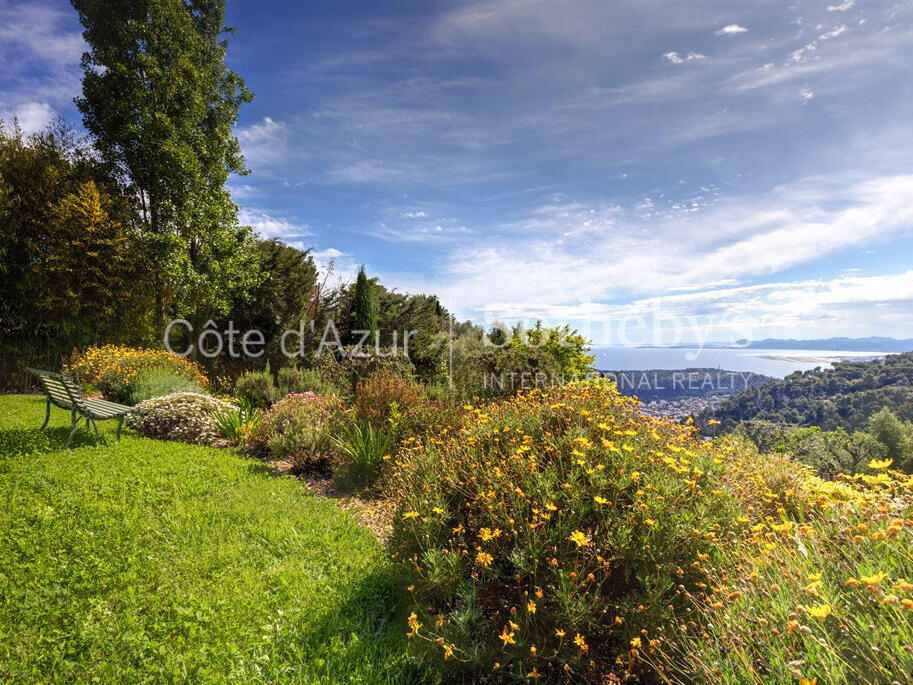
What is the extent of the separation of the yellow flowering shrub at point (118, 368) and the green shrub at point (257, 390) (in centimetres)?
160

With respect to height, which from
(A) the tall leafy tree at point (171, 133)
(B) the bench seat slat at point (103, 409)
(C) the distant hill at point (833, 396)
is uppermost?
(A) the tall leafy tree at point (171, 133)

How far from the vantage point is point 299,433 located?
6.65 m

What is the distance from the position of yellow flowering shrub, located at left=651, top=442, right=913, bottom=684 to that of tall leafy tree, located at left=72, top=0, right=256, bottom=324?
15.7 meters

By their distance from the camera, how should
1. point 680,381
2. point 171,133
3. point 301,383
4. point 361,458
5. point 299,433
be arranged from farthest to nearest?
point 680,381 → point 171,133 → point 301,383 → point 299,433 → point 361,458

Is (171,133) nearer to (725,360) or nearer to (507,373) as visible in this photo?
(507,373)

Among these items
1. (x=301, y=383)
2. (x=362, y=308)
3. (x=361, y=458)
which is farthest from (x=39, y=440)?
(x=362, y=308)

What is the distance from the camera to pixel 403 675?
237cm

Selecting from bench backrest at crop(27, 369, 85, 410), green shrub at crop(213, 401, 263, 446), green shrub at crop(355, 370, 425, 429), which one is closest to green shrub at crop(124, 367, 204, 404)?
→ green shrub at crop(213, 401, 263, 446)

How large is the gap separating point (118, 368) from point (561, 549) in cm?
1207

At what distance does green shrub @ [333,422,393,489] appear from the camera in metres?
5.55

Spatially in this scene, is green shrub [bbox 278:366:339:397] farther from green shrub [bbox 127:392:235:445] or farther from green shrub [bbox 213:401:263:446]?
green shrub [bbox 127:392:235:445]

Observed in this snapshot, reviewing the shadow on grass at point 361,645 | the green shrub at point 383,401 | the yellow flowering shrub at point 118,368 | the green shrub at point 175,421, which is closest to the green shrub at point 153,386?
the yellow flowering shrub at point 118,368

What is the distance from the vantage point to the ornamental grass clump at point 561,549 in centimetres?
216

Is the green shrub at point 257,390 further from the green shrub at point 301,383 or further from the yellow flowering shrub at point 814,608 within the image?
the yellow flowering shrub at point 814,608
